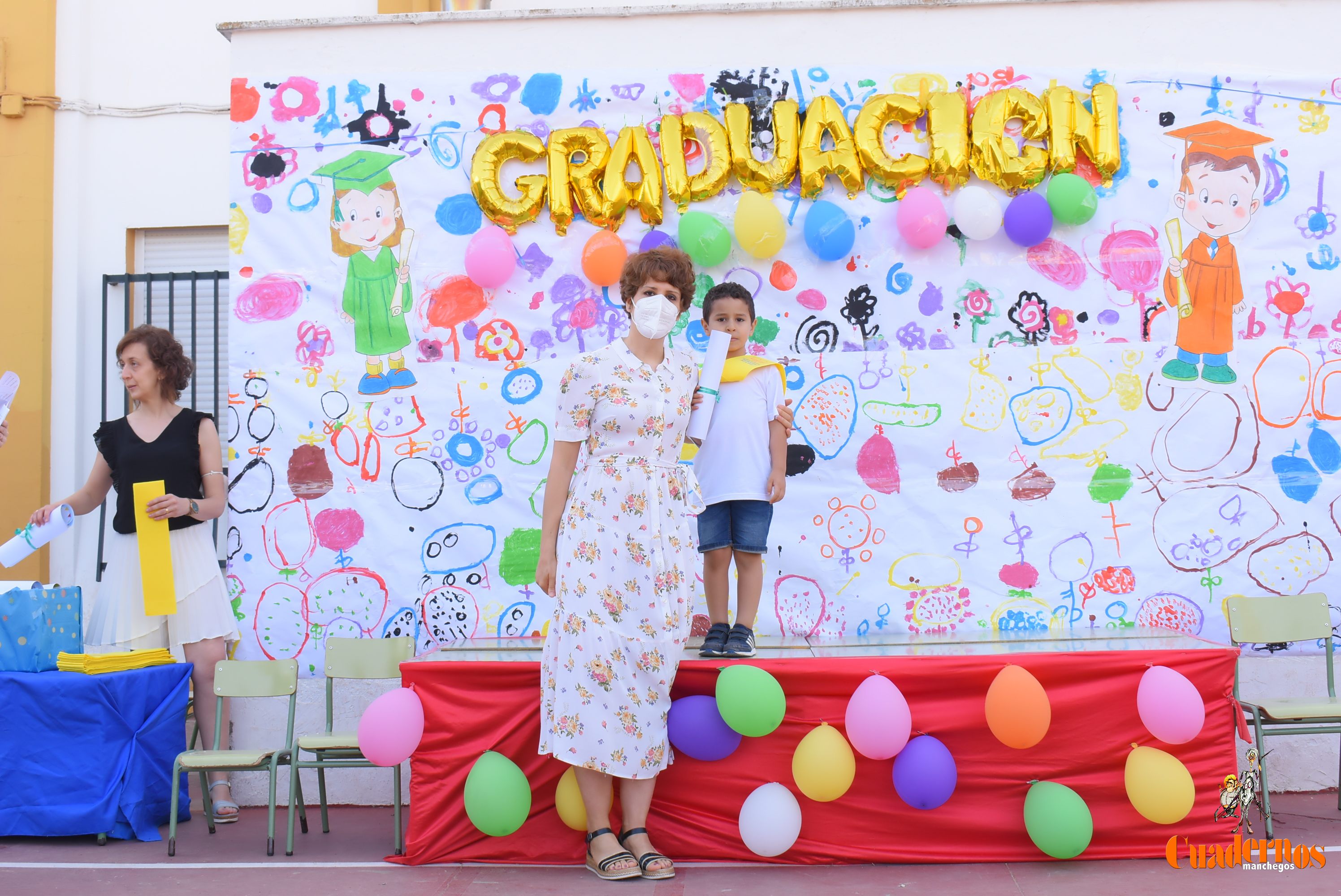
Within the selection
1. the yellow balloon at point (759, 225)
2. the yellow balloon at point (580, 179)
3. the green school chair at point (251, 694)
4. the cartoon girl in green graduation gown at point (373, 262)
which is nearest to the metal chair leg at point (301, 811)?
the green school chair at point (251, 694)

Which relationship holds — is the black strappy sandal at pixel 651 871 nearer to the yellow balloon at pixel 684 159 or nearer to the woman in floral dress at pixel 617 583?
the woman in floral dress at pixel 617 583

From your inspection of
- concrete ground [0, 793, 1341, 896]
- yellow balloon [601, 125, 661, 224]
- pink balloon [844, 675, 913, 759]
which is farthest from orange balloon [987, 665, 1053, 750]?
yellow balloon [601, 125, 661, 224]

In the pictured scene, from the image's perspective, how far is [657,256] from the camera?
3.37 metres

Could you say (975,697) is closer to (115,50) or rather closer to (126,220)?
(126,220)

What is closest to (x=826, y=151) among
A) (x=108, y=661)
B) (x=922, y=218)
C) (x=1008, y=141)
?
(x=922, y=218)

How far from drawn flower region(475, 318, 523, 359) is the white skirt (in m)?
1.34

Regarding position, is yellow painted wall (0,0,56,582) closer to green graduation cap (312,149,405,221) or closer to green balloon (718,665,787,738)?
green graduation cap (312,149,405,221)

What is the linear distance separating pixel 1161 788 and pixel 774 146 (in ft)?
9.34

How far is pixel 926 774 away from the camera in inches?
130

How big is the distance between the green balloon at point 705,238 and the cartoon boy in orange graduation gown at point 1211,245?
73.1 inches

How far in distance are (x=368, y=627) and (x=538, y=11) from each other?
9.13 feet

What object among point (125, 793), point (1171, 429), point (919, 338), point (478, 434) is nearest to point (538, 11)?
point (478, 434)

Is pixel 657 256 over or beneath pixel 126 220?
beneath

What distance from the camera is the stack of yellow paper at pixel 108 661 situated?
3.92m
